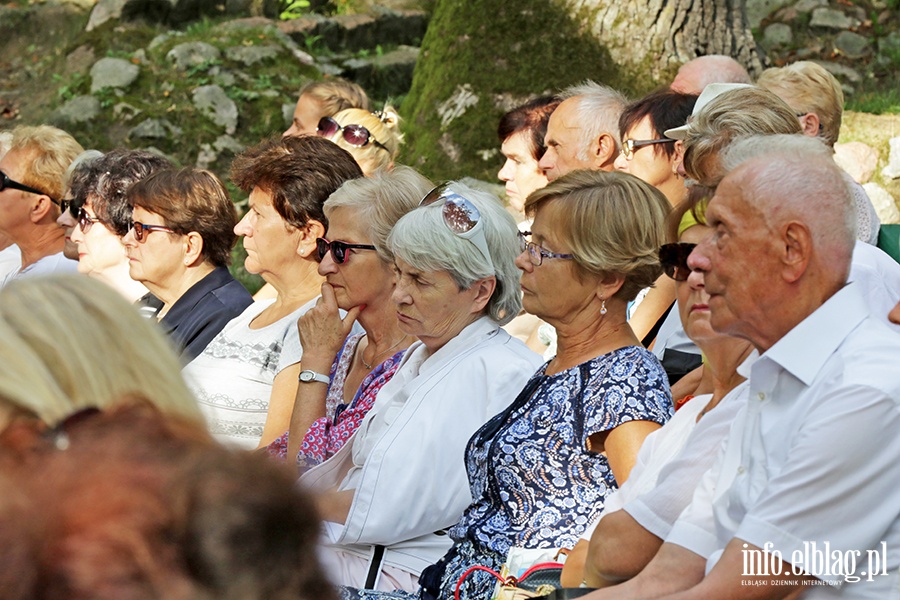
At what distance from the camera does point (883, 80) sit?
9758mm

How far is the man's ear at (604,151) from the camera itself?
199 inches

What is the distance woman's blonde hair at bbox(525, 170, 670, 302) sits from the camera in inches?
128

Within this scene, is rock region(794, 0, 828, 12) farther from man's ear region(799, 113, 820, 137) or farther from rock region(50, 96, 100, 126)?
man's ear region(799, 113, 820, 137)

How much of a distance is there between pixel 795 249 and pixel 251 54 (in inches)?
372

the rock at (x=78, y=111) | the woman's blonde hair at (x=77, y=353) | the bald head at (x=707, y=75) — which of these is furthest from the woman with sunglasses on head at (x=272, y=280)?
the rock at (x=78, y=111)

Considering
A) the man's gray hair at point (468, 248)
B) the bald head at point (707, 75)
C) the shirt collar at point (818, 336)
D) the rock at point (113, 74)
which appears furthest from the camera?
the rock at point (113, 74)

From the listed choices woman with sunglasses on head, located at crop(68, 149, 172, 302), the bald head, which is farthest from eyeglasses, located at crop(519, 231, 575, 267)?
woman with sunglasses on head, located at crop(68, 149, 172, 302)

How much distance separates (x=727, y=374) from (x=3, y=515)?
200cm

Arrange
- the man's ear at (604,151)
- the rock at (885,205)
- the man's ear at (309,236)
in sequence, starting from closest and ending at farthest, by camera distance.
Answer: the man's ear at (309,236), the man's ear at (604,151), the rock at (885,205)

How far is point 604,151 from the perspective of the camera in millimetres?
5066

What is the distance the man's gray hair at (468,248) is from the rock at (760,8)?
316 inches

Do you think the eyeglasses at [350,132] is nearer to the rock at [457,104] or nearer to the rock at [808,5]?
the rock at [457,104]

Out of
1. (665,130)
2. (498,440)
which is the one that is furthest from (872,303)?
(665,130)

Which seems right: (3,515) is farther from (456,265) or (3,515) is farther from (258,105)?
(258,105)
